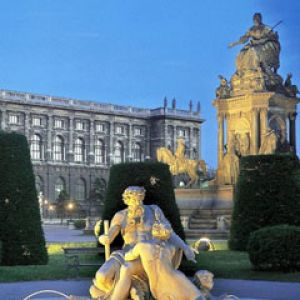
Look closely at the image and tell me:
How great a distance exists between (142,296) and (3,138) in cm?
880

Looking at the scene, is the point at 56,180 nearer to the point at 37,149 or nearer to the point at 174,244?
the point at 37,149

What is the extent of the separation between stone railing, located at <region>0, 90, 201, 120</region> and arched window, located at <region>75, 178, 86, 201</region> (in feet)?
28.4

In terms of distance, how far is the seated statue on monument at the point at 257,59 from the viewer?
25641 millimetres

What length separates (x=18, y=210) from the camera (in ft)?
46.5

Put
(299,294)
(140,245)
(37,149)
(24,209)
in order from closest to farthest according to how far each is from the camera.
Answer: (140,245)
(299,294)
(24,209)
(37,149)

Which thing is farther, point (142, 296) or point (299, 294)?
point (299, 294)

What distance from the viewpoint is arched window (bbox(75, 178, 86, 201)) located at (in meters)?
90.9

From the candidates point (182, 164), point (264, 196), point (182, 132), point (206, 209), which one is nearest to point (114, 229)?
point (264, 196)

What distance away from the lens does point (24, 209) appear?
560 inches

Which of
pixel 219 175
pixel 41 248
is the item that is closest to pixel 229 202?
pixel 219 175

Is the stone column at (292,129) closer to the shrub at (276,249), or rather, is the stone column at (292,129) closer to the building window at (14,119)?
the shrub at (276,249)

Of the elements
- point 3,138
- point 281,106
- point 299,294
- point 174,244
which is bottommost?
point 299,294

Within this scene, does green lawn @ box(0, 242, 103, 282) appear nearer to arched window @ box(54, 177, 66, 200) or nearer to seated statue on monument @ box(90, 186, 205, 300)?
seated statue on monument @ box(90, 186, 205, 300)

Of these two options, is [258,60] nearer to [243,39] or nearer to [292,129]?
[243,39]
